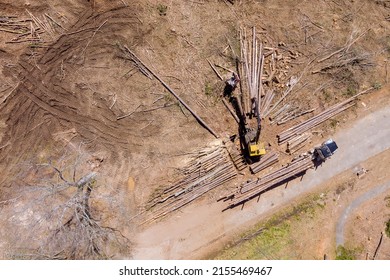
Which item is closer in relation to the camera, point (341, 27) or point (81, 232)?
point (81, 232)

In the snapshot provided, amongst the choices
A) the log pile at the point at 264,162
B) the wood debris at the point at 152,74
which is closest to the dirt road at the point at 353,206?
the log pile at the point at 264,162

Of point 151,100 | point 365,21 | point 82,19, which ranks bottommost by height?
point 365,21

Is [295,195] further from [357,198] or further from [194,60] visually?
[194,60]

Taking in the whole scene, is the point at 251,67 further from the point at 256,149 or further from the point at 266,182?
the point at 266,182

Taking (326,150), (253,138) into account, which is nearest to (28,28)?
(253,138)

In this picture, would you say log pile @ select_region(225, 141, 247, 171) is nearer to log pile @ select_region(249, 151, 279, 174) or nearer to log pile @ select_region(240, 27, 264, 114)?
log pile @ select_region(249, 151, 279, 174)

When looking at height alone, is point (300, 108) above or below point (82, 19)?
below

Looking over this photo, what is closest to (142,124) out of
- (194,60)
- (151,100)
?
(151,100)
